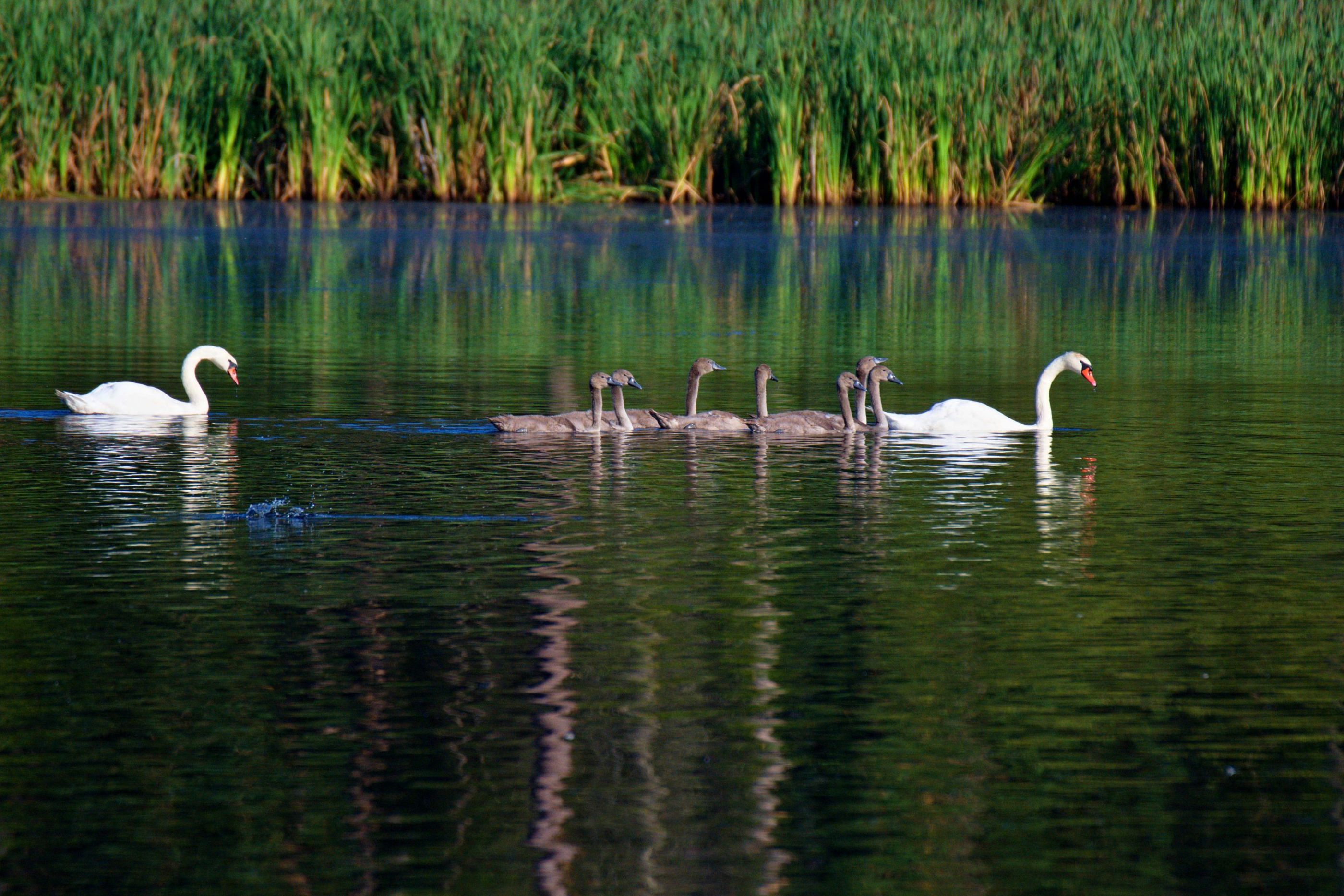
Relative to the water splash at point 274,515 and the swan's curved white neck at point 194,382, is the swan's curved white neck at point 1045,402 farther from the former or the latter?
the water splash at point 274,515

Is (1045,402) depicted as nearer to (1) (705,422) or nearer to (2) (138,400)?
(1) (705,422)

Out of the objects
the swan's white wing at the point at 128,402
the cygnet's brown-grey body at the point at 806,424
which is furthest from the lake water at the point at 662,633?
the cygnet's brown-grey body at the point at 806,424

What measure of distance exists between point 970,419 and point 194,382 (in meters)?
5.23

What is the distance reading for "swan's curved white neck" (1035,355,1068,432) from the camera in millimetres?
14398

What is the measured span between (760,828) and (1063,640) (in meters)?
2.35

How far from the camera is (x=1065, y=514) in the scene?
35.7ft

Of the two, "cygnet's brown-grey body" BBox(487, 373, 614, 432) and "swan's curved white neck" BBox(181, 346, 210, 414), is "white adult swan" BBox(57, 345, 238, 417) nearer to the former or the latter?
"swan's curved white neck" BBox(181, 346, 210, 414)

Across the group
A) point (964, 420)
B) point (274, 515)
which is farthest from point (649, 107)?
point (274, 515)

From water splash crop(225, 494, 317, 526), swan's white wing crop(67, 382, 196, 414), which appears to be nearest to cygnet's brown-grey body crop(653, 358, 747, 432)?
swan's white wing crop(67, 382, 196, 414)

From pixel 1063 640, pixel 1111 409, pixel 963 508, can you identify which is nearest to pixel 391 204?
pixel 1111 409

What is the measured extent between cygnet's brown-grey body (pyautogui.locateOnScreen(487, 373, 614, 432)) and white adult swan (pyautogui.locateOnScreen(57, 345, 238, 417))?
223cm

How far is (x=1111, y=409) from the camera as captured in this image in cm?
1545

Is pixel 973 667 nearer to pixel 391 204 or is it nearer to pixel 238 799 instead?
pixel 238 799

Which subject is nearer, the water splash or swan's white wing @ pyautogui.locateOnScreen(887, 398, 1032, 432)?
the water splash
